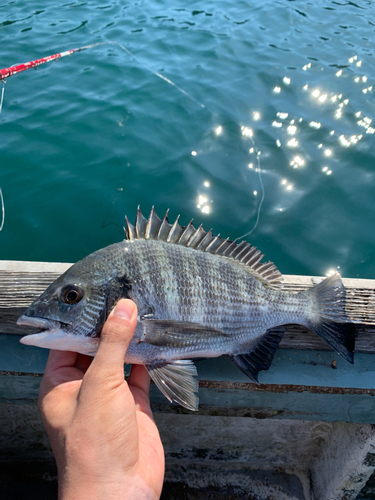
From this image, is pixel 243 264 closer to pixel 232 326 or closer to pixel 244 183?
pixel 232 326

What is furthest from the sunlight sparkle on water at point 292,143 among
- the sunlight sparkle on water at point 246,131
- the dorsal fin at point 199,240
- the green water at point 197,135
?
the dorsal fin at point 199,240

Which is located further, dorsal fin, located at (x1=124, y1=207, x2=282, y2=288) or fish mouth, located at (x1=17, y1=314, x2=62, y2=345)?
dorsal fin, located at (x1=124, y1=207, x2=282, y2=288)

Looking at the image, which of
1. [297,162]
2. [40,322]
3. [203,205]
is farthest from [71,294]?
[297,162]

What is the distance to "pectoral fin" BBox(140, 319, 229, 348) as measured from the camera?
1.95 meters

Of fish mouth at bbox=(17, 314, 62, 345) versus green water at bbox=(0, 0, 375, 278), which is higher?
fish mouth at bbox=(17, 314, 62, 345)

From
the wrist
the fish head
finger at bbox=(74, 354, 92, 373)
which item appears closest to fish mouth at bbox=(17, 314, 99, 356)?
the fish head

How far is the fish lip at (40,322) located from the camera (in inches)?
71.9

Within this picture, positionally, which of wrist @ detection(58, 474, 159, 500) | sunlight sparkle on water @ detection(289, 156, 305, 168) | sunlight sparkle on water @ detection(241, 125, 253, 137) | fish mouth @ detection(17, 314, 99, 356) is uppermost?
fish mouth @ detection(17, 314, 99, 356)

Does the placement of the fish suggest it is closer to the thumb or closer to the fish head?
the fish head

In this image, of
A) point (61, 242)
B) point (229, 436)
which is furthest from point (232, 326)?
point (61, 242)

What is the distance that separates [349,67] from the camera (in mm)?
7844

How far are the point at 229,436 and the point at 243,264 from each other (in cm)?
152

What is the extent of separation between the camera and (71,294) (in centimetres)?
190

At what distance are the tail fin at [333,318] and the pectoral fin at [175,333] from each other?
0.58 meters
